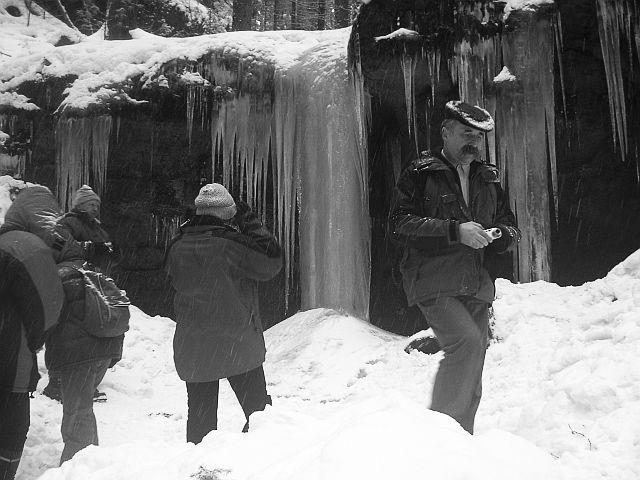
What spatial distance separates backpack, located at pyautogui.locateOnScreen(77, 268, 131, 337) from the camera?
10.6 ft

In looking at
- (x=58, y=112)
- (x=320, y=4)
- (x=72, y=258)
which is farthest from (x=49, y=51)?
(x=320, y=4)

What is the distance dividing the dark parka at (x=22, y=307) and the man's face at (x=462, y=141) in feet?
6.49

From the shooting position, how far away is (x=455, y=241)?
2689mm

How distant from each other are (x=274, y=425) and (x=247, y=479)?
0.37 metres

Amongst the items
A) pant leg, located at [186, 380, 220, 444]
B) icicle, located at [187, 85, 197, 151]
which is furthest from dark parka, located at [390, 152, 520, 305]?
icicle, located at [187, 85, 197, 151]

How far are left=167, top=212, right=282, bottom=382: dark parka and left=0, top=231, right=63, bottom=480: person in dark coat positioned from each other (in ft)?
2.06

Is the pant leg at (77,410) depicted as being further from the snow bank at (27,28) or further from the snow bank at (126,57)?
the snow bank at (27,28)

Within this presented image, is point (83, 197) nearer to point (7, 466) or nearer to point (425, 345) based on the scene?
point (7, 466)

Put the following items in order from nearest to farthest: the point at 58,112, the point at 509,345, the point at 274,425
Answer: the point at 274,425 → the point at 509,345 → the point at 58,112

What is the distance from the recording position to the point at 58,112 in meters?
9.88

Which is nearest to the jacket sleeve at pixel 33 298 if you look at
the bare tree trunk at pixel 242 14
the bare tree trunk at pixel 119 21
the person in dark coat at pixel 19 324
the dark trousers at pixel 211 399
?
the person in dark coat at pixel 19 324

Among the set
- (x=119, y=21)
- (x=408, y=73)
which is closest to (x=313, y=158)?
(x=408, y=73)

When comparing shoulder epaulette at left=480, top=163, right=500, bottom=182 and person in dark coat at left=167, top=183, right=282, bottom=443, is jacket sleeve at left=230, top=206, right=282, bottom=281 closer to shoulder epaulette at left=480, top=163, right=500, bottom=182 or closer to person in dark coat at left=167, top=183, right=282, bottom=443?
person in dark coat at left=167, top=183, right=282, bottom=443

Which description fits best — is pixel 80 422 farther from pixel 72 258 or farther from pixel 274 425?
pixel 274 425
